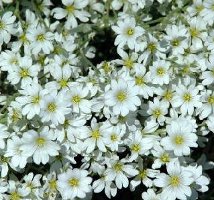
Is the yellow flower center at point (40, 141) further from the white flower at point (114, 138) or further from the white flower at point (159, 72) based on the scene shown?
the white flower at point (159, 72)

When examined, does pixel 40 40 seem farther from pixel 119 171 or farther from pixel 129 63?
pixel 119 171

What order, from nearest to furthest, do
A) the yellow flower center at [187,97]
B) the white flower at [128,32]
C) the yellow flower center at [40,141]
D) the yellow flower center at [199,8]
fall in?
the yellow flower center at [40,141] < the yellow flower center at [187,97] < the white flower at [128,32] < the yellow flower center at [199,8]

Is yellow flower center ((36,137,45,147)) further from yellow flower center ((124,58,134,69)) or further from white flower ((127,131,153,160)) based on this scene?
yellow flower center ((124,58,134,69))

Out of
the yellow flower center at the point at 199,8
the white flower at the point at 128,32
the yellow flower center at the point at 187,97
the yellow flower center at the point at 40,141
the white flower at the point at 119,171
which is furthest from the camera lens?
the yellow flower center at the point at 199,8

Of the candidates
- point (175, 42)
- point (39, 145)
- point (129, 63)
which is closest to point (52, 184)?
point (39, 145)

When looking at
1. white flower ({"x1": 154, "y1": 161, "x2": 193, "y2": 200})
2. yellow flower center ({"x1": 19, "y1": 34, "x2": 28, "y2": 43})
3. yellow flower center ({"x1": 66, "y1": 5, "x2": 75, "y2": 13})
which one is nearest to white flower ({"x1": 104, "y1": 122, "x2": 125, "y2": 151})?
white flower ({"x1": 154, "y1": 161, "x2": 193, "y2": 200})

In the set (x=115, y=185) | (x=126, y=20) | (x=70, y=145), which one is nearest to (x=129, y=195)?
(x=115, y=185)

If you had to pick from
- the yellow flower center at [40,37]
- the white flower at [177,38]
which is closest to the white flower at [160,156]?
the white flower at [177,38]
